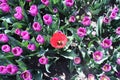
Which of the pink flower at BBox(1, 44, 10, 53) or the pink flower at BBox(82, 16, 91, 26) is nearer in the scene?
the pink flower at BBox(1, 44, 10, 53)

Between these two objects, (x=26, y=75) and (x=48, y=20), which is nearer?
(x=26, y=75)

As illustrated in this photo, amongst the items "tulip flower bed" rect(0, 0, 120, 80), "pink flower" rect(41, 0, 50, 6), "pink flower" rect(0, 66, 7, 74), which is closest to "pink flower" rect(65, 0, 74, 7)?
"tulip flower bed" rect(0, 0, 120, 80)

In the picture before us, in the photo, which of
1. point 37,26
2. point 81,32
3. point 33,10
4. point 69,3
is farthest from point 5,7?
point 81,32

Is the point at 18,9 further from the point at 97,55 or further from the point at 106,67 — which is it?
the point at 106,67

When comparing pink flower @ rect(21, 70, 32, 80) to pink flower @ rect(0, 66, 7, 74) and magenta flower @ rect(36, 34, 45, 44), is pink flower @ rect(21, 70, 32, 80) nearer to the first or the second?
pink flower @ rect(0, 66, 7, 74)

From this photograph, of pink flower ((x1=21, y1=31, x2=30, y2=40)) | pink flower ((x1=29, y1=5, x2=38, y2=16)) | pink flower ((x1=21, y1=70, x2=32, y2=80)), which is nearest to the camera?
pink flower ((x1=21, y1=70, x2=32, y2=80))

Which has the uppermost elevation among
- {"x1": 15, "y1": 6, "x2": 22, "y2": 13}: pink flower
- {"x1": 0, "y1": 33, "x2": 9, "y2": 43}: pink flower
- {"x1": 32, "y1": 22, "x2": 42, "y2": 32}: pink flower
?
{"x1": 15, "y1": 6, "x2": 22, "y2": 13}: pink flower

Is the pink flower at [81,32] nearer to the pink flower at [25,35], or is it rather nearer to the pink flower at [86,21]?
the pink flower at [86,21]

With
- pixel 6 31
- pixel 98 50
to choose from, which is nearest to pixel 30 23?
pixel 6 31
